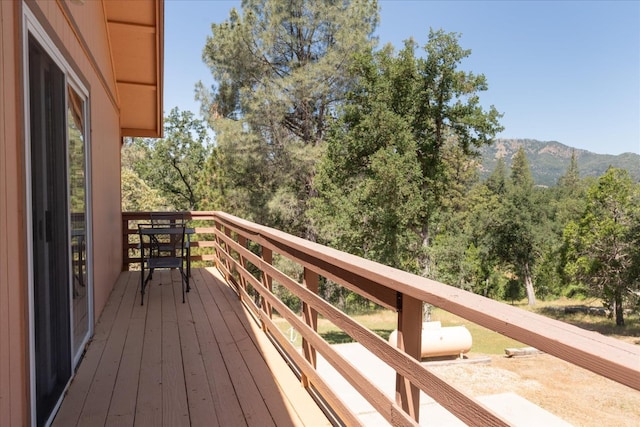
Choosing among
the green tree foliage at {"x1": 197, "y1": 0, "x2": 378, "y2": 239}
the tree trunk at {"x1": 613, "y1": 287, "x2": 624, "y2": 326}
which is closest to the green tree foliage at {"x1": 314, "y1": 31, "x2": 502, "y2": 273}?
the green tree foliage at {"x1": 197, "y1": 0, "x2": 378, "y2": 239}

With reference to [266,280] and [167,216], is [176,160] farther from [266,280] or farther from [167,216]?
[266,280]

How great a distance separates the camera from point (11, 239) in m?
1.57

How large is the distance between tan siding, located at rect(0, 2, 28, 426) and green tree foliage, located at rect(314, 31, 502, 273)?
39.1ft

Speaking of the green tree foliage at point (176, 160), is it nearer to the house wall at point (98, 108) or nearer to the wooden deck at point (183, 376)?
the house wall at point (98, 108)

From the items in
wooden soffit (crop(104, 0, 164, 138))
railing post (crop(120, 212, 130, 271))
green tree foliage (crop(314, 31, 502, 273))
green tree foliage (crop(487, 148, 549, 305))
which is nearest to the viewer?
wooden soffit (crop(104, 0, 164, 138))

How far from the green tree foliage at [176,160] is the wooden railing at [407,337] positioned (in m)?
20.4

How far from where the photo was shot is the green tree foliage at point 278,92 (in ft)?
46.7

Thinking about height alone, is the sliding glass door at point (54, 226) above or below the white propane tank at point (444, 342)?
above

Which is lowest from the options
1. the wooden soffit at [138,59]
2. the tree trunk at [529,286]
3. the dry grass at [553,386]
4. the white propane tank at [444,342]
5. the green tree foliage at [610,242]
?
the tree trunk at [529,286]

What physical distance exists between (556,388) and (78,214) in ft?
30.2

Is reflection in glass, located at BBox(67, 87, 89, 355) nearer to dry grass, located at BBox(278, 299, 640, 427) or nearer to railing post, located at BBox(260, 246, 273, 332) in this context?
railing post, located at BBox(260, 246, 273, 332)

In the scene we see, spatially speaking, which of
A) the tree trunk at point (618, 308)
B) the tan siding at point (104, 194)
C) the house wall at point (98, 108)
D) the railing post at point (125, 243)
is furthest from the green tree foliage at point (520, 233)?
the house wall at point (98, 108)

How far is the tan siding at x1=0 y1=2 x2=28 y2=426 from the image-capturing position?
4.87ft

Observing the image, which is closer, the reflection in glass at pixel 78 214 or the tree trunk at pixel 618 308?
the reflection in glass at pixel 78 214
